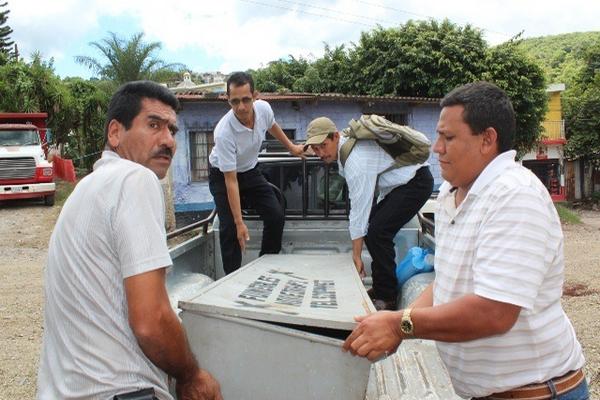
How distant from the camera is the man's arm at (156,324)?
1.52 metres

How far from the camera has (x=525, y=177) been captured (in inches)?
62.3

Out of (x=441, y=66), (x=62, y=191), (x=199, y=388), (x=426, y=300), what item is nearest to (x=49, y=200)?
(x=62, y=191)

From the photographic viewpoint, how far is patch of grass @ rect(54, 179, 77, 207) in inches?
638

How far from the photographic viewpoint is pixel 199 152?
52.9 feet

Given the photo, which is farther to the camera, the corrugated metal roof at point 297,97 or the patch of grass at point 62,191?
the patch of grass at point 62,191

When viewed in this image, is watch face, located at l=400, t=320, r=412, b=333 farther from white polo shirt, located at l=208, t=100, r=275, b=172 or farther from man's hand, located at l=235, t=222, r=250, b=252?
white polo shirt, located at l=208, t=100, r=275, b=172

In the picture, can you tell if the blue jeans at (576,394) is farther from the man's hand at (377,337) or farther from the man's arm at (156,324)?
the man's arm at (156,324)

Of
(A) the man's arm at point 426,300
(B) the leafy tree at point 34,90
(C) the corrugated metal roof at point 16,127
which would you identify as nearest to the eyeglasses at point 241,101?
(A) the man's arm at point 426,300

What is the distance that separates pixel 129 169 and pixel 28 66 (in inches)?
800

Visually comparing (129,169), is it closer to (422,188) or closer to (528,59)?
(422,188)

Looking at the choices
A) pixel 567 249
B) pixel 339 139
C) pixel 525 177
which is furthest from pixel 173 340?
pixel 567 249

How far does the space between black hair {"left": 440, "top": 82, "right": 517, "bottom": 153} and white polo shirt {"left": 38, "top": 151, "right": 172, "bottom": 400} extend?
1024 mm

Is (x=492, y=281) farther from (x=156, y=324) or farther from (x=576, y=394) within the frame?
(x=156, y=324)

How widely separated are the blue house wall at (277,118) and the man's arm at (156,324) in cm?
1404
